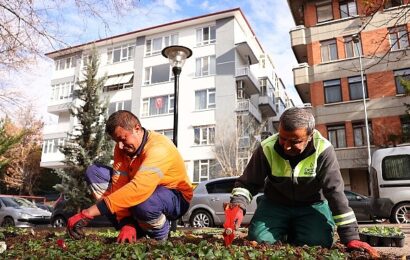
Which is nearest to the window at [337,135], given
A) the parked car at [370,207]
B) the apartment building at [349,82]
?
the apartment building at [349,82]

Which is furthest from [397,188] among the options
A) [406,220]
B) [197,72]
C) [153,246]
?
[197,72]

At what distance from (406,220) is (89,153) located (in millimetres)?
15191

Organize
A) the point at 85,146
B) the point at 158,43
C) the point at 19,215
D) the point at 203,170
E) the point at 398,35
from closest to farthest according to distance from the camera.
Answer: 1. the point at 19,215
2. the point at 85,146
3. the point at 398,35
4. the point at 203,170
5. the point at 158,43

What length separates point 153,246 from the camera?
301 cm

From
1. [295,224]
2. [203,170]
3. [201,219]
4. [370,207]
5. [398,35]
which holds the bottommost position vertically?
[201,219]

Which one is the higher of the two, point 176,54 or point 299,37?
point 299,37

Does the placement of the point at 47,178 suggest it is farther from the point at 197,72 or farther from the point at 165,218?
the point at 165,218

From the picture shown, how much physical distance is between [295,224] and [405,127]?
22473mm

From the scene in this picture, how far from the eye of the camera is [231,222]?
3160 mm

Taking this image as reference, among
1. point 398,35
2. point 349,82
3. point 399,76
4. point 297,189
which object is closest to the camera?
point 297,189

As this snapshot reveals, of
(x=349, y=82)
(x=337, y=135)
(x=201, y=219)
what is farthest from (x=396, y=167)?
(x=349, y=82)

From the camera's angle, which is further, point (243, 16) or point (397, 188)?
point (243, 16)

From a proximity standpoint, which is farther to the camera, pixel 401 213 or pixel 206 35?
pixel 206 35

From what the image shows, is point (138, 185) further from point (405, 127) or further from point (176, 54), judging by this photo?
point (405, 127)
